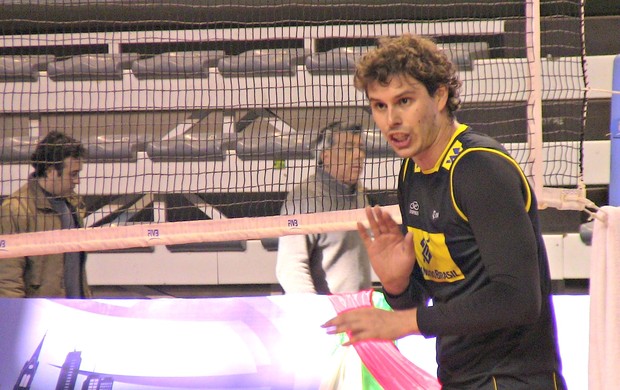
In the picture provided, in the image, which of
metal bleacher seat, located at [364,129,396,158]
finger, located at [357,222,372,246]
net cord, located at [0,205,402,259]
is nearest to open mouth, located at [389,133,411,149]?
finger, located at [357,222,372,246]

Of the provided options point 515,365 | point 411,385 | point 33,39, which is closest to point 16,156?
point 33,39

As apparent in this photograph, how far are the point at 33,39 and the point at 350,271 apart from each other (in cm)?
350

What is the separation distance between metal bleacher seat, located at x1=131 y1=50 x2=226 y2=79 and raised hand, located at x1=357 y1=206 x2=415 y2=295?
168 inches

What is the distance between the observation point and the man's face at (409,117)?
1868 millimetres

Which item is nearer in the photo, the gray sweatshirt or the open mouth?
the open mouth

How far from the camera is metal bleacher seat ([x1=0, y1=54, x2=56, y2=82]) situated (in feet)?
20.9

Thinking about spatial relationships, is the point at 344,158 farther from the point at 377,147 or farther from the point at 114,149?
the point at 114,149

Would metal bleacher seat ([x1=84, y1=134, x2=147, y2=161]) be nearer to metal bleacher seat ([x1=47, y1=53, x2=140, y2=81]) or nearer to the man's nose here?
metal bleacher seat ([x1=47, y1=53, x2=140, y2=81])

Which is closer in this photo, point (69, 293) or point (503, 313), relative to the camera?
point (503, 313)

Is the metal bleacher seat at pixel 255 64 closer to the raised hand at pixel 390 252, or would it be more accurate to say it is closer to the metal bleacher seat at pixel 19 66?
the metal bleacher seat at pixel 19 66

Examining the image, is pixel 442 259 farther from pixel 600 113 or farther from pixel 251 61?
pixel 600 113

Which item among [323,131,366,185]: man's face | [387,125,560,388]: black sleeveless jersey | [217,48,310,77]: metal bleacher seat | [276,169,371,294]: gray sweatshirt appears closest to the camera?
[387,125,560,388]: black sleeveless jersey

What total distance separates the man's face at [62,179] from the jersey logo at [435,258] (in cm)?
311

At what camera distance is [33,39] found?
20.2 feet
